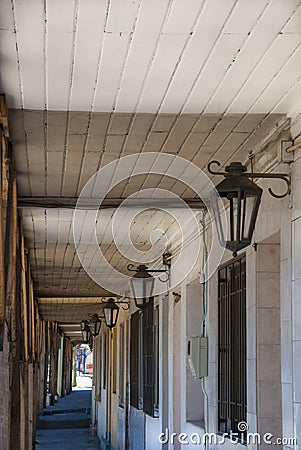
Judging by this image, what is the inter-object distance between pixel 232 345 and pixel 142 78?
2480 mm

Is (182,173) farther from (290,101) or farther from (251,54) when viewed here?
(251,54)

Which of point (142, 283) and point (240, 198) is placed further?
point (142, 283)

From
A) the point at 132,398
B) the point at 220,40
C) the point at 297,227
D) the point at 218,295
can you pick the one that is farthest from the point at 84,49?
the point at 132,398

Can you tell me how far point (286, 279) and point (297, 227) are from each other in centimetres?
30

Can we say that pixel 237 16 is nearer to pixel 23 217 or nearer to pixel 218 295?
pixel 218 295

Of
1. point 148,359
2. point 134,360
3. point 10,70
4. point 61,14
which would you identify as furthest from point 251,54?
point 134,360

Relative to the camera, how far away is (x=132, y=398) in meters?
12.3

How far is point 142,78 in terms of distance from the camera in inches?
156

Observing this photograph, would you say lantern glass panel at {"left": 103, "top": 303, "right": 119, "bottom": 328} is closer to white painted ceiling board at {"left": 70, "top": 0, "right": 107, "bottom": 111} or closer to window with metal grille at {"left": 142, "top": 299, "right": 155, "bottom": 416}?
window with metal grille at {"left": 142, "top": 299, "right": 155, "bottom": 416}

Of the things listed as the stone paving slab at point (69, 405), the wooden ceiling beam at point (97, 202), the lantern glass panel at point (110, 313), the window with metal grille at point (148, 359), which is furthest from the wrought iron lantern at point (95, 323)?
the wooden ceiling beam at point (97, 202)

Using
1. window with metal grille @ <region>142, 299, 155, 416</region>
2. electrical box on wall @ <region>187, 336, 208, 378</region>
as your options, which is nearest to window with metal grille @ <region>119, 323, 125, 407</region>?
window with metal grille @ <region>142, 299, 155, 416</region>

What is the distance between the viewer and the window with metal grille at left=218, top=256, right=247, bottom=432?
558cm

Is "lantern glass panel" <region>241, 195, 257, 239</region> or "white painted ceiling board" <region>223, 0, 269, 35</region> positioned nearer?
"white painted ceiling board" <region>223, 0, 269, 35</region>

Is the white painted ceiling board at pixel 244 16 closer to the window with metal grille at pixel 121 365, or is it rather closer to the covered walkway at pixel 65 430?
the window with metal grille at pixel 121 365
